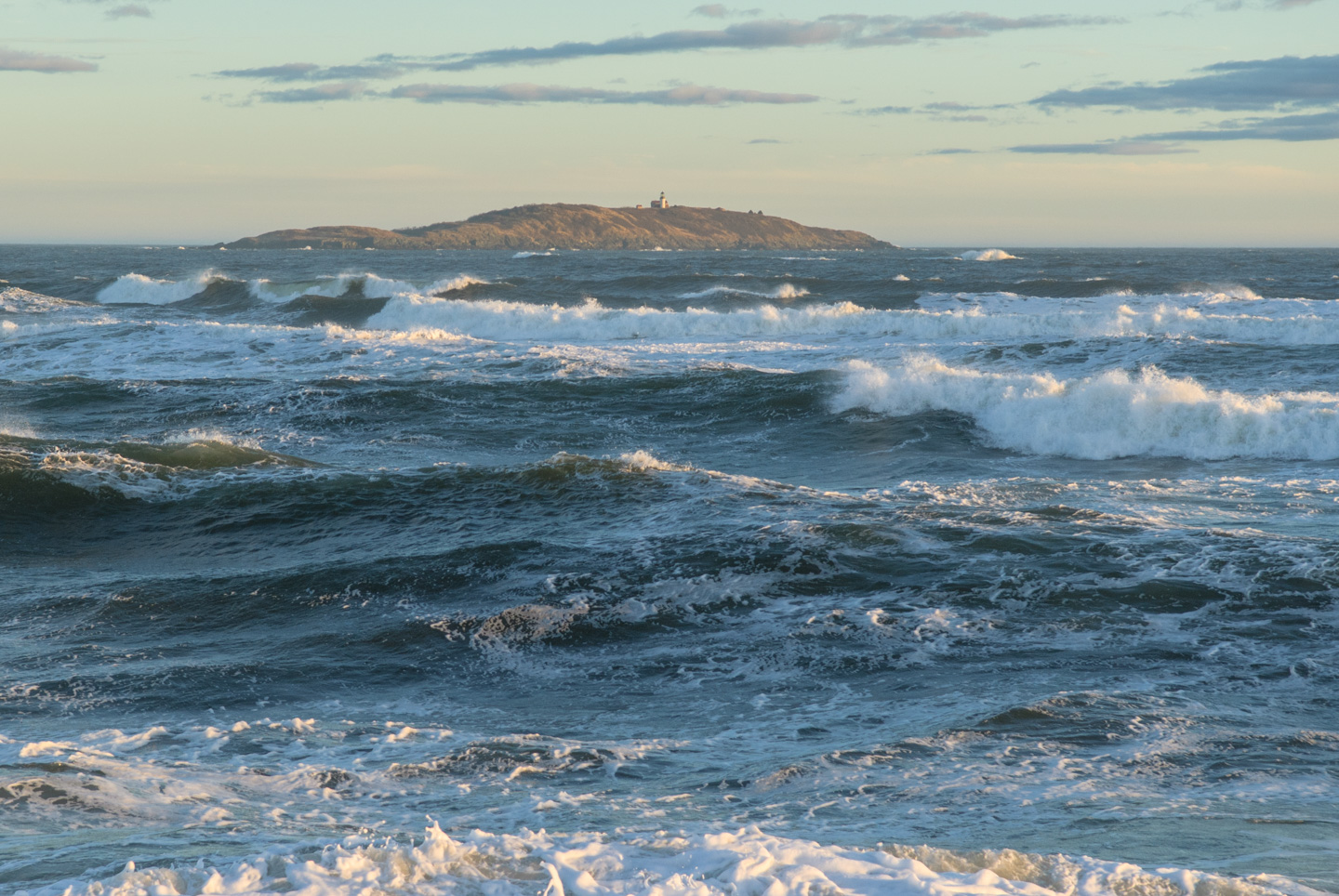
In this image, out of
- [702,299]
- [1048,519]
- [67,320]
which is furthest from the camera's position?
[702,299]

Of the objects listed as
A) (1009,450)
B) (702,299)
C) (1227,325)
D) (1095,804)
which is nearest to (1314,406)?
(1009,450)

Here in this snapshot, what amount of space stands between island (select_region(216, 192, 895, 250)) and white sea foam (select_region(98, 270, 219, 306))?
103m

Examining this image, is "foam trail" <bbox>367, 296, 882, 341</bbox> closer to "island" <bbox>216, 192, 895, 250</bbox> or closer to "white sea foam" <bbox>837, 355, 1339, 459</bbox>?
"white sea foam" <bbox>837, 355, 1339, 459</bbox>

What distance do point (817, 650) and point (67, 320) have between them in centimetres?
3242

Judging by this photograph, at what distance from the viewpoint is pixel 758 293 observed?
147ft

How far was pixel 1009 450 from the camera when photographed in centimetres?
1491

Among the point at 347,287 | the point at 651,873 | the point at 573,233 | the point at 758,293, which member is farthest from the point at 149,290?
the point at 573,233

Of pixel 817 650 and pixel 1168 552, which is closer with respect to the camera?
pixel 817 650

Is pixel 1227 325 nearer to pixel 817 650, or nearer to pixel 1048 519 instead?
pixel 1048 519

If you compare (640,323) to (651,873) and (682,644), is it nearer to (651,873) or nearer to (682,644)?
(682,644)

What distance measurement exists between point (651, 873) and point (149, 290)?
2141 inches

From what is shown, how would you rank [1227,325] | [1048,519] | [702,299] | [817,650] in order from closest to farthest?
[817,650], [1048,519], [1227,325], [702,299]

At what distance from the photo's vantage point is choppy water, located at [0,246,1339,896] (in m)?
3.64

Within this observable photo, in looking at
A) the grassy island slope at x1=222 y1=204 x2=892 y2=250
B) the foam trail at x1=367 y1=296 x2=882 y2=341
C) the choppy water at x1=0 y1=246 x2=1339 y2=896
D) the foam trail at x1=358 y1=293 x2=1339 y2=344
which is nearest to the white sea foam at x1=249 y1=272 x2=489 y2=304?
the foam trail at x1=358 y1=293 x2=1339 y2=344
